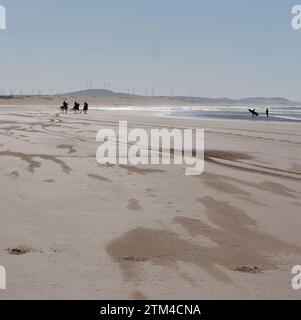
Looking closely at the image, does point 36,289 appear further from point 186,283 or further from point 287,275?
point 287,275

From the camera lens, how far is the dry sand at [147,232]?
4781mm

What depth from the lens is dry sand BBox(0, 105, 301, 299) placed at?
188 inches

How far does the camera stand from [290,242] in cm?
618

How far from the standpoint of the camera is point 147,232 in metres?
6.47

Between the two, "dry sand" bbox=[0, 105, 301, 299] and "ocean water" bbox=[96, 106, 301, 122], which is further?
"ocean water" bbox=[96, 106, 301, 122]
